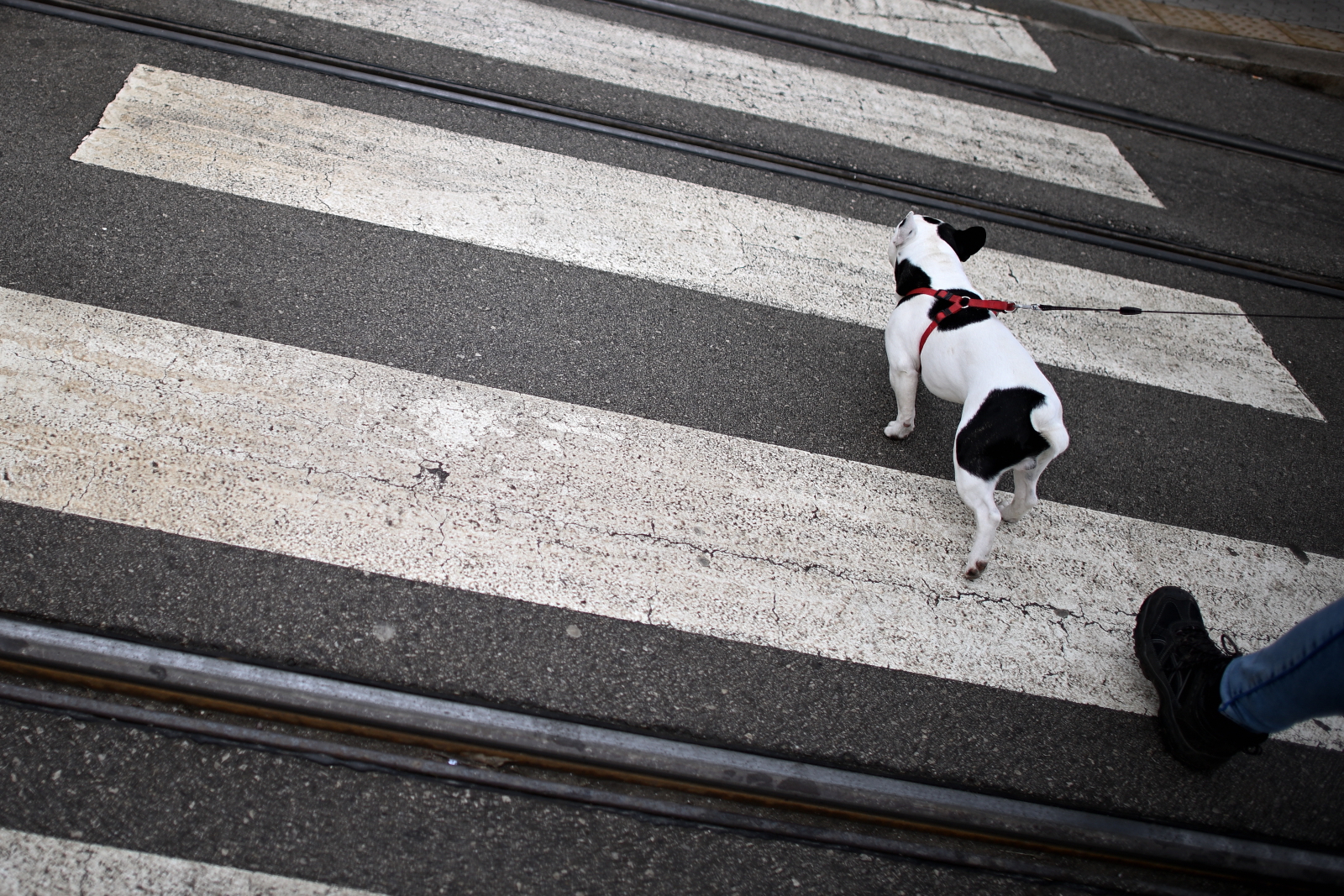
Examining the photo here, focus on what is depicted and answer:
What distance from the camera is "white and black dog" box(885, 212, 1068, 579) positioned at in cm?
305

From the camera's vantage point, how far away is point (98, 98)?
14.1 feet


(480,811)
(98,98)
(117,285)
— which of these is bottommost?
(480,811)

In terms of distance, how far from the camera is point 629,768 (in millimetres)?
2602

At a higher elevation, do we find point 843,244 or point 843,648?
point 843,244

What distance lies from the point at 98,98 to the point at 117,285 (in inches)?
56.6

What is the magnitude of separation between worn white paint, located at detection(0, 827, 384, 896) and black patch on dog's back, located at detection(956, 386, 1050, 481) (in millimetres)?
2382

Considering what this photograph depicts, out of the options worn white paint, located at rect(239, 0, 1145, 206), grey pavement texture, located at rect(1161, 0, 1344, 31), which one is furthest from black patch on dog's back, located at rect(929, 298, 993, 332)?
grey pavement texture, located at rect(1161, 0, 1344, 31)

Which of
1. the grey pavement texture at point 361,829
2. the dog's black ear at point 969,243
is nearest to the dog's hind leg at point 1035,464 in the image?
the dog's black ear at point 969,243

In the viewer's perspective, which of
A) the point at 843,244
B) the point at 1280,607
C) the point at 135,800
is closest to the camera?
the point at 135,800

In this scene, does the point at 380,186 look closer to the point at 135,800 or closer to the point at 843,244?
the point at 843,244

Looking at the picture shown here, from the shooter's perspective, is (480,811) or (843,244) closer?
(480,811)

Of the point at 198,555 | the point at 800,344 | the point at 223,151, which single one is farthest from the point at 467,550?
the point at 223,151

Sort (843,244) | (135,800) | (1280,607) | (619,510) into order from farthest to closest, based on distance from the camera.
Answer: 1. (843,244)
2. (1280,607)
3. (619,510)
4. (135,800)

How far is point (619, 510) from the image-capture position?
10.5 ft
